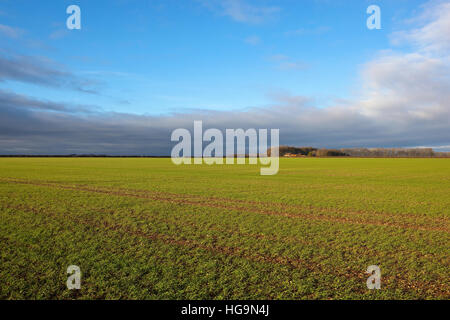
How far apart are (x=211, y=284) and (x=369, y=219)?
8.91 m

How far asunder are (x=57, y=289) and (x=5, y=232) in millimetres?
5842

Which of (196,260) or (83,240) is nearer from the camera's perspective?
(196,260)

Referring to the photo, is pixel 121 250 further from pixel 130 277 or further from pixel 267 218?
pixel 267 218

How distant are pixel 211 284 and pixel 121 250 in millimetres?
3328

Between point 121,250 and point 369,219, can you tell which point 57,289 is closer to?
point 121,250

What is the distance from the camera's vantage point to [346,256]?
7211 mm

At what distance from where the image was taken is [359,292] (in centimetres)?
538

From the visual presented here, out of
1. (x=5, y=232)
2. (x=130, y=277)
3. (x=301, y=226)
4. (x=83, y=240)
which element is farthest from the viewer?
(x=301, y=226)

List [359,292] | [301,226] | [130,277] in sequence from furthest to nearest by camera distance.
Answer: [301,226], [130,277], [359,292]

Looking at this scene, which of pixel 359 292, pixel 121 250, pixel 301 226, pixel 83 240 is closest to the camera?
pixel 359 292

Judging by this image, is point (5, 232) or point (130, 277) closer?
point (130, 277)

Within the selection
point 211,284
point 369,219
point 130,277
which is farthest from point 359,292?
point 369,219
